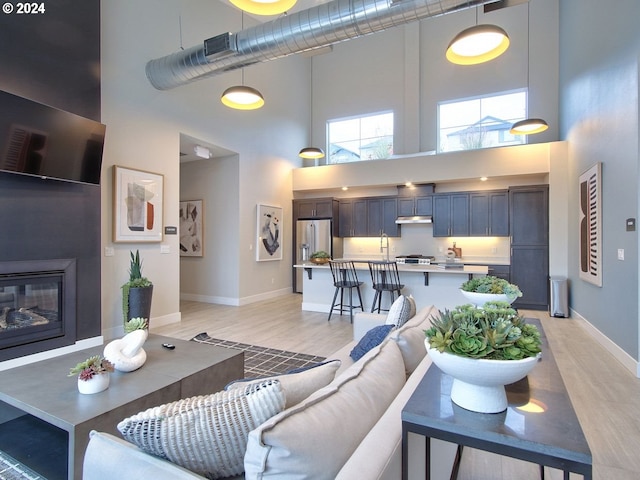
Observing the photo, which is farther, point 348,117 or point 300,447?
point 348,117

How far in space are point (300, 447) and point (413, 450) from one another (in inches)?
19.0

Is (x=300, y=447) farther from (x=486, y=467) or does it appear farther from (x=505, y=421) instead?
(x=486, y=467)

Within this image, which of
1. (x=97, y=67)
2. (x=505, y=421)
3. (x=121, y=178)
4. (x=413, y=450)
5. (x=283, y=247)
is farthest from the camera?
(x=283, y=247)

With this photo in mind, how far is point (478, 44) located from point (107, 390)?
434cm

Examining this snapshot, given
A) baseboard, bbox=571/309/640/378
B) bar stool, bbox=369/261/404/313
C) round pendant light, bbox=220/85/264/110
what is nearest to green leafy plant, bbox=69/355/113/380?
round pendant light, bbox=220/85/264/110

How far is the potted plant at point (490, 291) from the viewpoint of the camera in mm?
1871

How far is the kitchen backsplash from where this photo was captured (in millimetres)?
7141

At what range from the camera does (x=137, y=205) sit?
4.89 meters

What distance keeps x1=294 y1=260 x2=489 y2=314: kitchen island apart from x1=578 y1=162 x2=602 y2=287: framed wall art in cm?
128

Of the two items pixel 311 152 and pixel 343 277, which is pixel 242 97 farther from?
pixel 343 277

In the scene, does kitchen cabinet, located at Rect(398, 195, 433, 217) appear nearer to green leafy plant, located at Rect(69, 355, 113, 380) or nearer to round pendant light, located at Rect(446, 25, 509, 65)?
round pendant light, located at Rect(446, 25, 509, 65)

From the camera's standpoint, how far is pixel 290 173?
8438mm

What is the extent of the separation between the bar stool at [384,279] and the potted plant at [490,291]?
3214mm

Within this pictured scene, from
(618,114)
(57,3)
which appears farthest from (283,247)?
(618,114)
